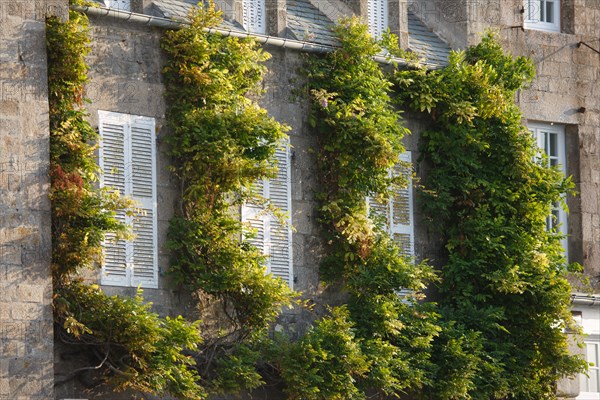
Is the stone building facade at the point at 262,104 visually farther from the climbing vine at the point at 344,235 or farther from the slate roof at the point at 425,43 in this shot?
the climbing vine at the point at 344,235

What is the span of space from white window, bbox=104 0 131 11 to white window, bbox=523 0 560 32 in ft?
23.1

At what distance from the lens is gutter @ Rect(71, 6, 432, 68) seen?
24.9 m

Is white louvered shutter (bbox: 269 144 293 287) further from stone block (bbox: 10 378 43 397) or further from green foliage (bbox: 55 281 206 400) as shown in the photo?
stone block (bbox: 10 378 43 397)

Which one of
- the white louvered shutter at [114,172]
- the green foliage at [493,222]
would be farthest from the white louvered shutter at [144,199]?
the green foliage at [493,222]

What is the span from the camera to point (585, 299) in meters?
29.5

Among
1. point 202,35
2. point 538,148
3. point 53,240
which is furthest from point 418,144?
point 53,240

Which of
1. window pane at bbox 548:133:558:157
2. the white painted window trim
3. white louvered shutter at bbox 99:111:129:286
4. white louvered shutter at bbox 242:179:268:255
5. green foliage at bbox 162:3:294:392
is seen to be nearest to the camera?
white louvered shutter at bbox 99:111:129:286

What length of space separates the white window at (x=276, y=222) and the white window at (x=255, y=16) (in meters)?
1.61

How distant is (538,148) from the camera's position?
2906cm

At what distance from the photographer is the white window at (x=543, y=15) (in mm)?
30422

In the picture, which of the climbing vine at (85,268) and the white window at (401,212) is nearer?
the climbing vine at (85,268)

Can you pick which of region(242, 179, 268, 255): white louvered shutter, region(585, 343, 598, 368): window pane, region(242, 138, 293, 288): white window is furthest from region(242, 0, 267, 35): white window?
region(585, 343, 598, 368): window pane

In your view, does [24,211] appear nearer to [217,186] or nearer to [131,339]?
[131,339]

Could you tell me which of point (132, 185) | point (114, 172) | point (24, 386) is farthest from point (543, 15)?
point (24, 386)
